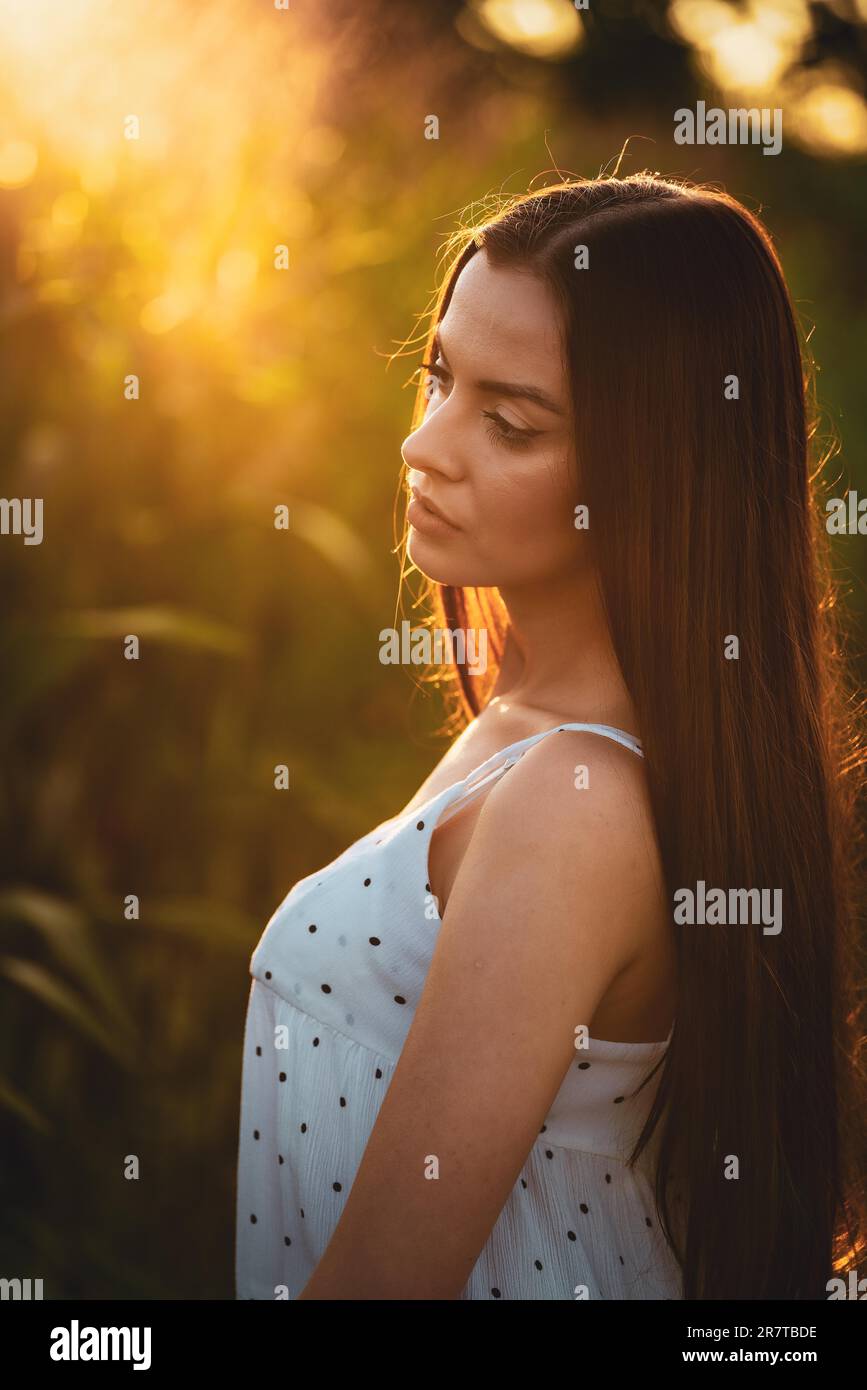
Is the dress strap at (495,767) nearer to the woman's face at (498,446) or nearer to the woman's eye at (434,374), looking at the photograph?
the woman's face at (498,446)

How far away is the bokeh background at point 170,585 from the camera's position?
166cm

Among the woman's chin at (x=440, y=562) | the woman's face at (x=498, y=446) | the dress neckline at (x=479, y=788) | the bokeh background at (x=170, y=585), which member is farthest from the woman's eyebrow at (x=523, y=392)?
the bokeh background at (x=170, y=585)

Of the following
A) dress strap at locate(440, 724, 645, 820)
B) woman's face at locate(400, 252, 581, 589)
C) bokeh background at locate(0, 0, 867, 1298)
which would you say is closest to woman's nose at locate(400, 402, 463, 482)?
woman's face at locate(400, 252, 581, 589)

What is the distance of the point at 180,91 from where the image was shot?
179 cm

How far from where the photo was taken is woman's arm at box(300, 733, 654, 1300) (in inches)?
30.4

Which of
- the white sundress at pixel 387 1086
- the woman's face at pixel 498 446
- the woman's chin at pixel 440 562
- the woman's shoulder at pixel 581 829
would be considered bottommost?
the white sundress at pixel 387 1086

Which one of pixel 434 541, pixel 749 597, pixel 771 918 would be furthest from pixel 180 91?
pixel 771 918

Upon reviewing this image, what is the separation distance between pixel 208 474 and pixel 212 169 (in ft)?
1.53

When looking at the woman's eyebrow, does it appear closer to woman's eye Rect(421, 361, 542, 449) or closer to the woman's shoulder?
woman's eye Rect(421, 361, 542, 449)

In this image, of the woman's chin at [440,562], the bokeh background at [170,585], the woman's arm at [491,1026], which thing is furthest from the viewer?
the bokeh background at [170,585]

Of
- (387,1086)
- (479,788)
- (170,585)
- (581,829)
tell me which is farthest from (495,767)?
(170,585)

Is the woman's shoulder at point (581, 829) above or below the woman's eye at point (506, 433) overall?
below

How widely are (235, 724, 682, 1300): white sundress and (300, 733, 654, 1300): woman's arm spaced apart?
4.2 inches

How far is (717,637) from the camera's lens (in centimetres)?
88
